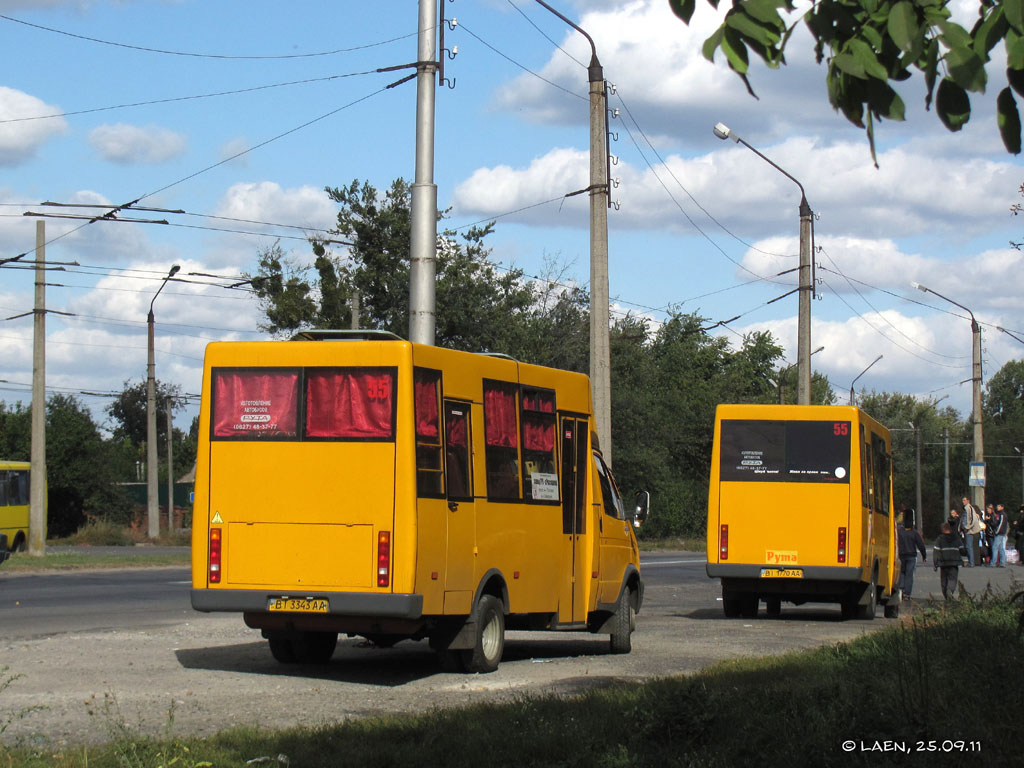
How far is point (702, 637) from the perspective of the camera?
16.1m

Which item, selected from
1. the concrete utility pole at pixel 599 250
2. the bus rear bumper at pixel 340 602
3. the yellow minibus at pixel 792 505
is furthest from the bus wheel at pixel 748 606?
the bus rear bumper at pixel 340 602

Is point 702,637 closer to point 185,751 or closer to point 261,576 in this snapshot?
point 261,576

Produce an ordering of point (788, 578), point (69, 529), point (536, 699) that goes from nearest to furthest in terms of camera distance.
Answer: point (536, 699) → point (788, 578) → point (69, 529)

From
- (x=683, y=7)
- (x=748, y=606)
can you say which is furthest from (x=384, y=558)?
(x=748, y=606)

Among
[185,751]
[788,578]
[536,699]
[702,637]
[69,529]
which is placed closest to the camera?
[185,751]

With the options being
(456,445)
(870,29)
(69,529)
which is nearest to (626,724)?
(456,445)

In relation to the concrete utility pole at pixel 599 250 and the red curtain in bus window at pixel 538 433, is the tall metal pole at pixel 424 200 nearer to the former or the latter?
the red curtain in bus window at pixel 538 433

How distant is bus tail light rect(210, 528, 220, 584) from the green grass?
313cm

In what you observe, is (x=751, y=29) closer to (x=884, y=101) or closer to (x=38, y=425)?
(x=884, y=101)

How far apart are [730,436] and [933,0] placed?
16.9m

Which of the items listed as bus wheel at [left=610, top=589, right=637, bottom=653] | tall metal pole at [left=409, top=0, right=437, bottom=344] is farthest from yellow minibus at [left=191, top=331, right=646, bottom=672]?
tall metal pole at [left=409, top=0, right=437, bottom=344]

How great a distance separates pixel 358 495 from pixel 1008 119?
8045 millimetres

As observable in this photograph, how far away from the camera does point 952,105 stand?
11.8 feet

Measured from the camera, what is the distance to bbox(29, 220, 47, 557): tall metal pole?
113ft
